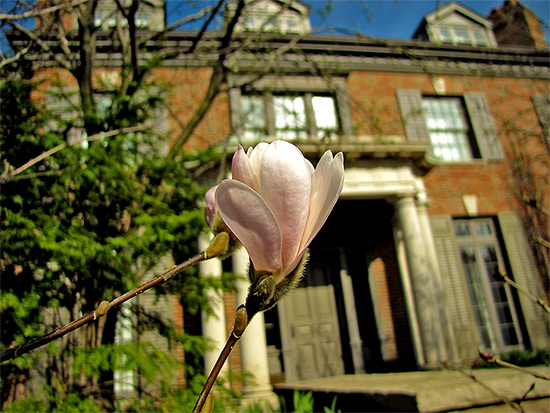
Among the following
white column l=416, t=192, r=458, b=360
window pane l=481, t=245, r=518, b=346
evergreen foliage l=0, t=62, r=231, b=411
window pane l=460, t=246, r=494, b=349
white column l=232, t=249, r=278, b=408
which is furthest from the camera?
window pane l=481, t=245, r=518, b=346

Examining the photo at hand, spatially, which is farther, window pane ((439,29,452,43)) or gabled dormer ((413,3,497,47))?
gabled dormer ((413,3,497,47))

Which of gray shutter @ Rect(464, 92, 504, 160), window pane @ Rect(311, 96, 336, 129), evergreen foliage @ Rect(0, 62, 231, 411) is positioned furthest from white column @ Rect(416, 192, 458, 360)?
evergreen foliage @ Rect(0, 62, 231, 411)

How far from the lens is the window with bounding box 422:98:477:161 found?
31.1 ft

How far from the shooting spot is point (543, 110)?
31.7 ft

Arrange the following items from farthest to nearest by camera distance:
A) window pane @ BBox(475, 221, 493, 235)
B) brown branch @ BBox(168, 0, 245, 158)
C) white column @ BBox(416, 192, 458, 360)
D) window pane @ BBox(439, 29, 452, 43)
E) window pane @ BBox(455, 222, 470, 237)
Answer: window pane @ BBox(439, 29, 452, 43)
window pane @ BBox(475, 221, 493, 235)
window pane @ BBox(455, 222, 470, 237)
white column @ BBox(416, 192, 458, 360)
brown branch @ BBox(168, 0, 245, 158)

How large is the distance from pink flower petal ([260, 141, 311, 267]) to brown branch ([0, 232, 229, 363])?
0.09 m

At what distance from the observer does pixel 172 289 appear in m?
2.86

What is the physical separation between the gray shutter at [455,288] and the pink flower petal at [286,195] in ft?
27.0

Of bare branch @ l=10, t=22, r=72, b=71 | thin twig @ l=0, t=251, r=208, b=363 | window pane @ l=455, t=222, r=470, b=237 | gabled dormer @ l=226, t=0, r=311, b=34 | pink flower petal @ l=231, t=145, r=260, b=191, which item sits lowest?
thin twig @ l=0, t=251, r=208, b=363

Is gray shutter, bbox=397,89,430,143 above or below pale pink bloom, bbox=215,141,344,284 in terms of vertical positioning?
above

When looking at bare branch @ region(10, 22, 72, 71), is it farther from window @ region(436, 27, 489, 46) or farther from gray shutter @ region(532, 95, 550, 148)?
window @ region(436, 27, 489, 46)

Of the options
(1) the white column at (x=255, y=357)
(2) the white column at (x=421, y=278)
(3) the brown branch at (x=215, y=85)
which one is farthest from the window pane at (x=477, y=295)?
(3) the brown branch at (x=215, y=85)

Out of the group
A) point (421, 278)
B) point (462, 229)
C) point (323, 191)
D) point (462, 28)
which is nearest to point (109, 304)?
point (323, 191)

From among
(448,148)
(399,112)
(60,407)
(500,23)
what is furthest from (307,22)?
(60,407)
